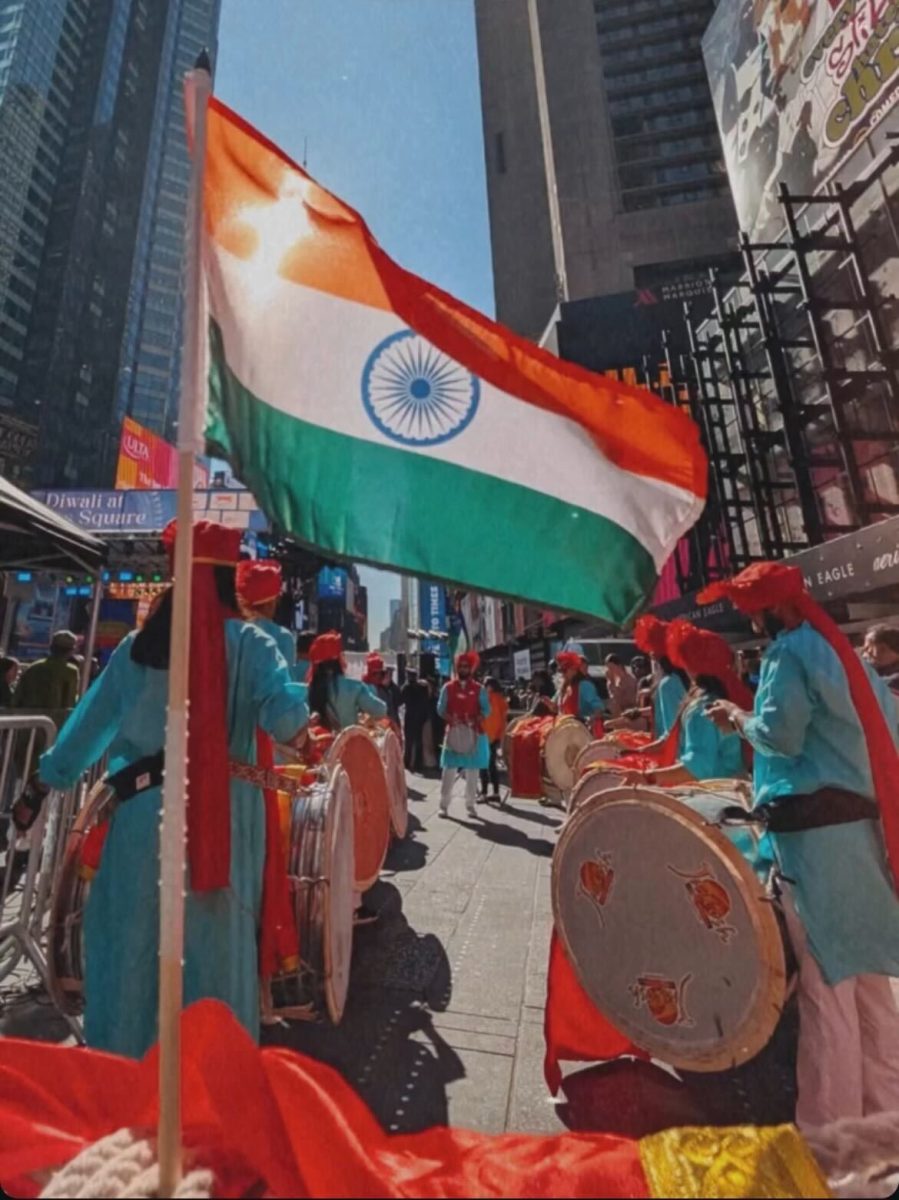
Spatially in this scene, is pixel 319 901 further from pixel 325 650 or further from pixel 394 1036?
pixel 325 650

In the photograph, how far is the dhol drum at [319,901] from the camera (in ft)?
8.67

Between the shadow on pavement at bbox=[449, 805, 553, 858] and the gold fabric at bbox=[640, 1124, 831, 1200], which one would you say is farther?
the shadow on pavement at bbox=[449, 805, 553, 858]

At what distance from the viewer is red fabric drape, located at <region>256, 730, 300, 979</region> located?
7.61 feet

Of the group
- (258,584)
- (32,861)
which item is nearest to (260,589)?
(258,584)

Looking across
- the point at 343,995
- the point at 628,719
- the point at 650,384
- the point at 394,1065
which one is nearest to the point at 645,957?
the point at 394,1065

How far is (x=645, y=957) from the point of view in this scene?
2.38 m

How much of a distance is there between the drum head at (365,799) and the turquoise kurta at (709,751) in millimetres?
2239

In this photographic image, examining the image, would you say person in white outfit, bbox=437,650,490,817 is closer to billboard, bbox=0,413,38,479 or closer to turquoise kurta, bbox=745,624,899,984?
turquoise kurta, bbox=745,624,899,984

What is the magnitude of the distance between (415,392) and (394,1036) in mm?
3092

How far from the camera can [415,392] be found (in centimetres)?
239

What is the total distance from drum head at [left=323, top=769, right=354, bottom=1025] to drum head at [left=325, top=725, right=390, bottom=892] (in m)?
0.86

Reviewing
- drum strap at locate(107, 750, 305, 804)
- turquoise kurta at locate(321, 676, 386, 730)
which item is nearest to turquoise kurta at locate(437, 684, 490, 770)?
turquoise kurta at locate(321, 676, 386, 730)

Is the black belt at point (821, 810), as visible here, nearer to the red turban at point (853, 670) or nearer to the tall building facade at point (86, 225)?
the red turban at point (853, 670)

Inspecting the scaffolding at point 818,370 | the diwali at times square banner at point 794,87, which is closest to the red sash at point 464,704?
the scaffolding at point 818,370
